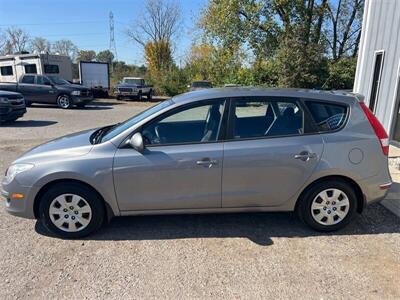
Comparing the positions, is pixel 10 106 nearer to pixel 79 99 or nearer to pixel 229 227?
pixel 79 99

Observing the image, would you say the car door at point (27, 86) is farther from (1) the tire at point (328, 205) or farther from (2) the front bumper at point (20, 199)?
(1) the tire at point (328, 205)

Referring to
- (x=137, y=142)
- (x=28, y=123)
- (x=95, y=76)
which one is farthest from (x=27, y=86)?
(x=137, y=142)

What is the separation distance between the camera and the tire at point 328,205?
3.57 m

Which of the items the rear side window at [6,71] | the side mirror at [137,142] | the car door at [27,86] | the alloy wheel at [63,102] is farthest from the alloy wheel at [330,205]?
the rear side window at [6,71]

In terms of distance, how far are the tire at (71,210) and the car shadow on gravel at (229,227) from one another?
18cm

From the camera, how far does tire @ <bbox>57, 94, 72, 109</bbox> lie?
1673cm

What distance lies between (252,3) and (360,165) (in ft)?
64.5


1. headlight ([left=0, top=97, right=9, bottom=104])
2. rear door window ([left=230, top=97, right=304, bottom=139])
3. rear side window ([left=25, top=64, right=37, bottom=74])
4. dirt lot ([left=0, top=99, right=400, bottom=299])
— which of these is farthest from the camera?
rear side window ([left=25, top=64, right=37, bottom=74])

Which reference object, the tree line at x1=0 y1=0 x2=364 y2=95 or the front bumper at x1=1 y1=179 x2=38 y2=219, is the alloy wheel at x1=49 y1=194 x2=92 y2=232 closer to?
the front bumper at x1=1 y1=179 x2=38 y2=219

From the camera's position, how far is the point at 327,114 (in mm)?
3621

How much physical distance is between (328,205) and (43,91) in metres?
16.7

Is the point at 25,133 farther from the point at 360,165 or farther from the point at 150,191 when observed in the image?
the point at 360,165

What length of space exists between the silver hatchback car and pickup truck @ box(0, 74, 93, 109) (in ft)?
46.2

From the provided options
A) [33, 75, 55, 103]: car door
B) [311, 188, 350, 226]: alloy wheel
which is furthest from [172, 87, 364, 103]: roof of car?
[33, 75, 55, 103]: car door
